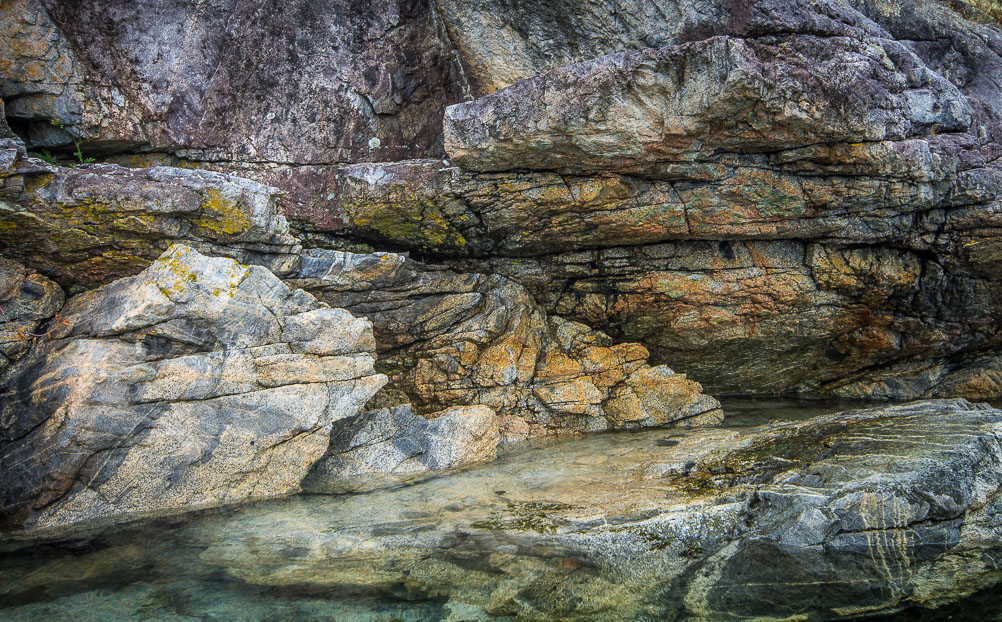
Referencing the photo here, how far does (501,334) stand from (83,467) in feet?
24.9

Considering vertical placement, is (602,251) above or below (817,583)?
above

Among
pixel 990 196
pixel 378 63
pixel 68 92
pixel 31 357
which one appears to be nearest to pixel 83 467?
pixel 31 357

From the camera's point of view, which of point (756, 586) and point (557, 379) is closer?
point (756, 586)

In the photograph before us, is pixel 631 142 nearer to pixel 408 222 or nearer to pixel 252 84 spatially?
pixel 408 222

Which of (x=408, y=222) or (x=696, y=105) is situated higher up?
(x=696, y=105)

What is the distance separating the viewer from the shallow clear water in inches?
241

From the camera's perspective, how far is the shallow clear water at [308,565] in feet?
20.1

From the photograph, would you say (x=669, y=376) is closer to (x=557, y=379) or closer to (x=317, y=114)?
(x=557, y=379)

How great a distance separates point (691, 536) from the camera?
24.0 feet

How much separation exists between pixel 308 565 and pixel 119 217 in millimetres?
6758

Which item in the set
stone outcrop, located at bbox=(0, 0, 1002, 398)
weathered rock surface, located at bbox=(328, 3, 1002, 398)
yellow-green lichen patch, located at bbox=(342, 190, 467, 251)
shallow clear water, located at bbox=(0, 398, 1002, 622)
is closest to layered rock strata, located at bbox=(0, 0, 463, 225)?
stone outcrop, located at bbox=(0, 0, 1002, 398)

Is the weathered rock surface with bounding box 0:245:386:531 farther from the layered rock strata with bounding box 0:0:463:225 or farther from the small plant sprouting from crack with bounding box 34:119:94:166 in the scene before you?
the small plant sprouting from crack with bounding box 34:119:94:166

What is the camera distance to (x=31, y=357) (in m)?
9.53

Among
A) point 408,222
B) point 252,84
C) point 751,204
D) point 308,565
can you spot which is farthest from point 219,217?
point 751,204
